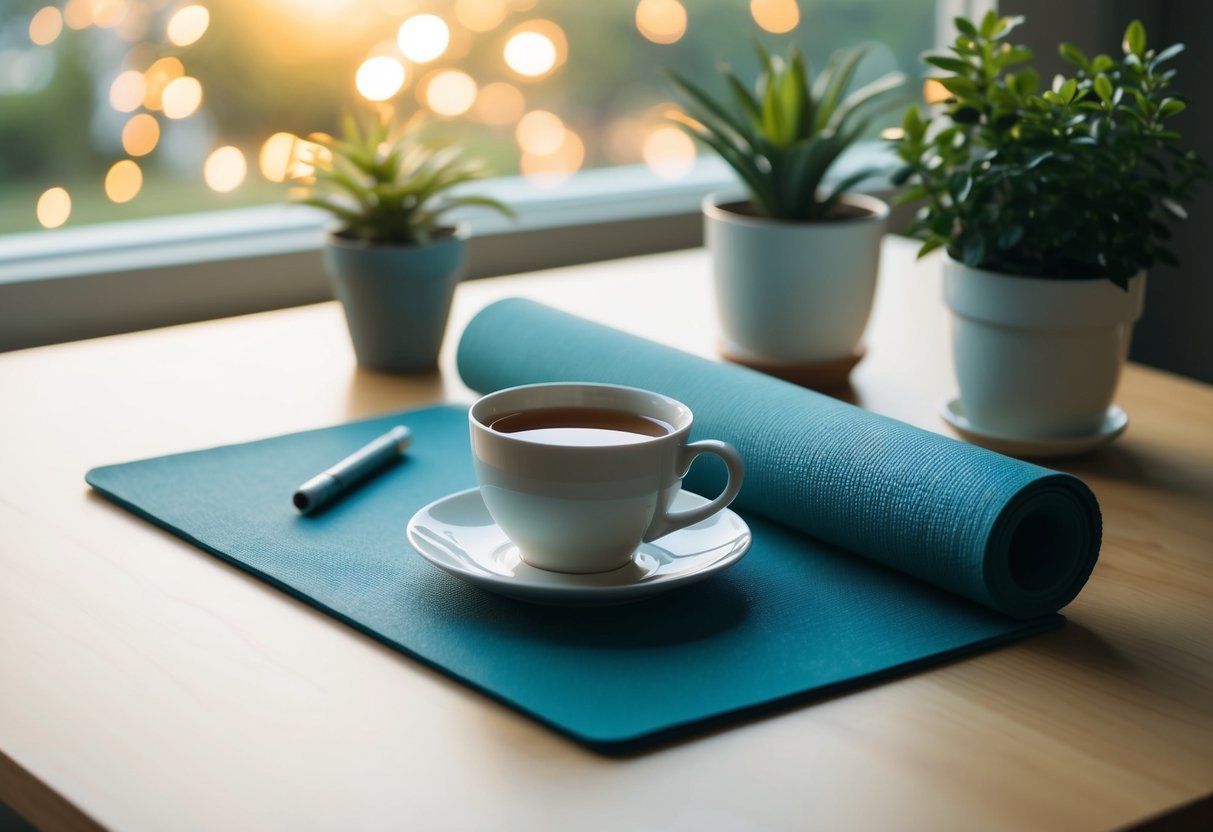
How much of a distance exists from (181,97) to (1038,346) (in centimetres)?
124

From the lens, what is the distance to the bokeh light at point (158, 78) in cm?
165

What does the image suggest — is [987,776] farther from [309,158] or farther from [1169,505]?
[309,158]

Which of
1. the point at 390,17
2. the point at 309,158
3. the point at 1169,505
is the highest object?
the point at 390,17

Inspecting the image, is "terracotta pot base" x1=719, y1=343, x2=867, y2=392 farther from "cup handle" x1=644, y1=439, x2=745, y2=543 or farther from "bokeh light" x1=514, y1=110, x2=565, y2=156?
"bokeh light" x1=514, y1=110, x2=565, y2=156

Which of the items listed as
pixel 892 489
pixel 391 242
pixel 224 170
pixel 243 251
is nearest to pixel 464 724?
pixel 892 489

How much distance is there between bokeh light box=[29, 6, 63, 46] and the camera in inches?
60.6

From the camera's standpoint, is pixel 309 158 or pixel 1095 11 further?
pixel 1095 11

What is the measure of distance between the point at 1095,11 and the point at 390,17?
1131 millimetres

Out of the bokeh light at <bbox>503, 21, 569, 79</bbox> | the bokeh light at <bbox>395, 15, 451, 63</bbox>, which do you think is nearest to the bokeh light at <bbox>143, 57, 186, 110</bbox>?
the bokeh light at <bbox>395, 15, 451, 63</bbox>

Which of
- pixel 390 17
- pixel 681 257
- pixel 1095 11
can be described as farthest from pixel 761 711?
pixel 1095 11

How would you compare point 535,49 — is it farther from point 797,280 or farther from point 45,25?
point 797,280

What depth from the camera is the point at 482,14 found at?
202 centimetres

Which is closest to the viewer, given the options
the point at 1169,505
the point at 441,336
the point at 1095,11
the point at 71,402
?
the point at 1169,505

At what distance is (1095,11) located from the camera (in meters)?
2.10
